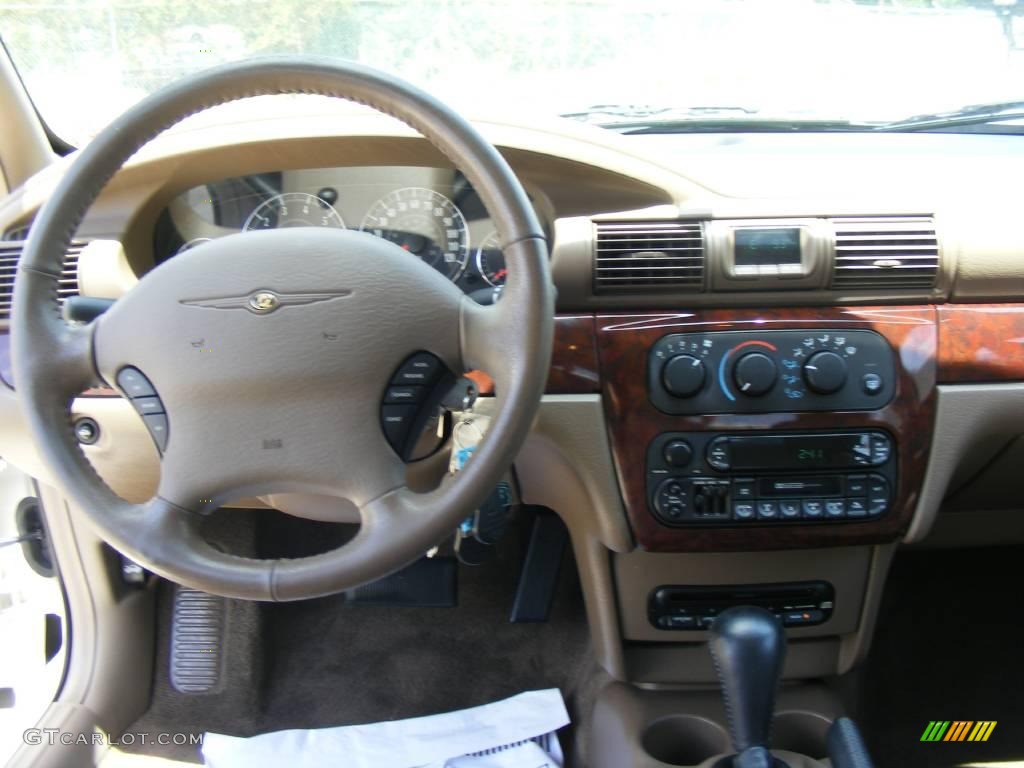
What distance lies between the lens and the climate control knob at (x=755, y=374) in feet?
4.65

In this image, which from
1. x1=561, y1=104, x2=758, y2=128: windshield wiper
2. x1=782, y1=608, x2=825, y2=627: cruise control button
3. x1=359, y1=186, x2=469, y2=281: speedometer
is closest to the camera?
x1=359, y1=186, x2=469, y2=281: speedometer

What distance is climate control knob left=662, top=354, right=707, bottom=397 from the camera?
4.70 feet

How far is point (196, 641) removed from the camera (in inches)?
82.9

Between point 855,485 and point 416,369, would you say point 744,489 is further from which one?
point 416,369

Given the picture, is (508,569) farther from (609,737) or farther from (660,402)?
(660,402)

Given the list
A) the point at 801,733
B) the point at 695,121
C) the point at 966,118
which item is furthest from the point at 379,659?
the point at 966,118

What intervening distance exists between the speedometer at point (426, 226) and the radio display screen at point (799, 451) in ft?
1.80

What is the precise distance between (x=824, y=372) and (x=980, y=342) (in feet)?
0.89

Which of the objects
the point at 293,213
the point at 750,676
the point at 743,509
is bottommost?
the point at 750,676

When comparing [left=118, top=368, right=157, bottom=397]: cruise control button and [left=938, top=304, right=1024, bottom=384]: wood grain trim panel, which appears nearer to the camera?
[left=118, top=368, right=157, bottom=397]: cruise control button

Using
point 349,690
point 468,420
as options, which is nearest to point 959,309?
point 468,420

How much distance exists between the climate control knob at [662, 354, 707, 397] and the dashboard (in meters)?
0.31

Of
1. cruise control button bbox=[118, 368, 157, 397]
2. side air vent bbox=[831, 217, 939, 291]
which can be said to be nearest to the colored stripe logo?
side air vent bbox=[831, 217, 939, 291]

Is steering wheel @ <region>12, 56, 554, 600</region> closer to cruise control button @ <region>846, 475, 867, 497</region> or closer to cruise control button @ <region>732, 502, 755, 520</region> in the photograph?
cruise control button @ <region>732, 502, 755, 520</region>
